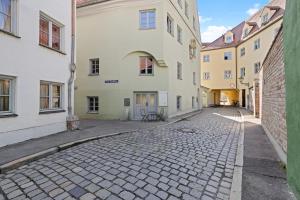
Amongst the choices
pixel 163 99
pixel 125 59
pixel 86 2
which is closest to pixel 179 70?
pixel 163 99

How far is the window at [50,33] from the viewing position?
9.00m

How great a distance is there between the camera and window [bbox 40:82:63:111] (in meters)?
8.97

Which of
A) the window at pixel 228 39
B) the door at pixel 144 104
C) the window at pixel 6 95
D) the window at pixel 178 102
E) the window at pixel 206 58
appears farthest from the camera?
the window at pixel 206 58

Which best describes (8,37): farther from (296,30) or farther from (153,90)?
(153,90)

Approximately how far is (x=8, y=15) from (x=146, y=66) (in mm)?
9528

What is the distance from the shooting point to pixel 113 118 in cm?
1591

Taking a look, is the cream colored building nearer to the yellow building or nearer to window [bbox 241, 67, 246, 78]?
the yellow building

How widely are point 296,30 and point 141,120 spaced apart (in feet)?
40.3

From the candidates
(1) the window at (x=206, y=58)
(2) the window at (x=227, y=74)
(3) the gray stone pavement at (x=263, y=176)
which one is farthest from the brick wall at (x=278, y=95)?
(1) the window at (x=206, y=58)

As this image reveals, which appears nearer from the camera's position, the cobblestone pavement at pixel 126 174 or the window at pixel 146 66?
the cobblestone pavement at pixel 126 174

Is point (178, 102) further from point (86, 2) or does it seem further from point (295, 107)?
point (295, 107)

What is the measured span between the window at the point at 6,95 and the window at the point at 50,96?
1.48 meters

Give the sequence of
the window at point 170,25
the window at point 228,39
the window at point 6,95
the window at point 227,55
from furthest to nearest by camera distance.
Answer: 1. the window at point 228,39
2. the window at point 227,55
3. the window at point 170,25
4. the window at point 6,95

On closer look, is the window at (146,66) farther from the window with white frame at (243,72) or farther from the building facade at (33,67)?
the window with white frame at (243,72)
